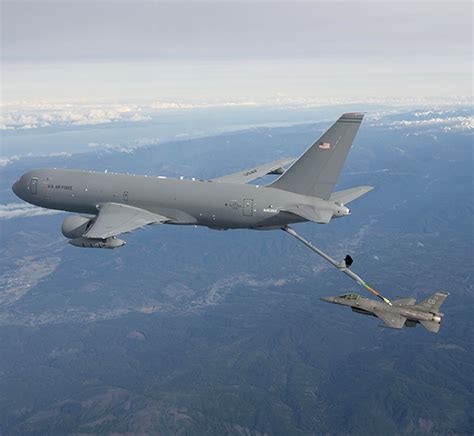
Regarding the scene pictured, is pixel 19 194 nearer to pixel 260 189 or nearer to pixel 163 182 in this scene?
pixel 163 182

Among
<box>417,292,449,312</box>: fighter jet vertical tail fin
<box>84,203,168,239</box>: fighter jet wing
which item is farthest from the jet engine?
<box>417,292,449,312</box>: fighter jet vertical tail fin

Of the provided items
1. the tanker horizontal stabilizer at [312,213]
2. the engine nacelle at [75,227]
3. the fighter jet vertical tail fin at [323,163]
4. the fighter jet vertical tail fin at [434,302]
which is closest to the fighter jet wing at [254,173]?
→ the fighter jet vertical tail fin at [323,163]

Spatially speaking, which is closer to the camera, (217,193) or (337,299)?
(217,193)

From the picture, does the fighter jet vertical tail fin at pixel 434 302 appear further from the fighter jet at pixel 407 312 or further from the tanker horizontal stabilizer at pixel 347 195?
the tanker horizontal stabilizer at pixel 347 195

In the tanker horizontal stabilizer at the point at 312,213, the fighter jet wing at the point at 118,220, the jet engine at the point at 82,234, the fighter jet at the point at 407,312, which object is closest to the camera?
the fighter jet wing at the point at 118,220

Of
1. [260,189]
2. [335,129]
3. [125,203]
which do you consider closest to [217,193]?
[260,189]

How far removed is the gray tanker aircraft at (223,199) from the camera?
49125 mm

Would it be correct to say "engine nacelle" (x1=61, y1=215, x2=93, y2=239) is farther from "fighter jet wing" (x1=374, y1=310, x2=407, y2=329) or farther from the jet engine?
"fighter jet wing" (x1=374, y1=310, x2=407, y2=329)

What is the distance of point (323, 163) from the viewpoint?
165 ft

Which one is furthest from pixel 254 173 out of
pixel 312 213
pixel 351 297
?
pixel 351 297

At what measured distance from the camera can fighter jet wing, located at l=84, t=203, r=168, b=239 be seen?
45.7 meters

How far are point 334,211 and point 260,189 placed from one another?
9.28 meters

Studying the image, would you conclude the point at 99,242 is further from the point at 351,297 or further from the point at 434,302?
the point at 434,302

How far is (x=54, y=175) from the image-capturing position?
188 feet
